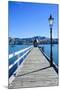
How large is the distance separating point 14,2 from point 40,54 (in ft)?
2.28

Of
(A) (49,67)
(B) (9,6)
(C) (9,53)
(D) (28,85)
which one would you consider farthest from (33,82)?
(B) (9,6)

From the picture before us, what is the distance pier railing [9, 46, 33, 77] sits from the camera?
8.58 feet

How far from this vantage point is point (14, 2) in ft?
8.66

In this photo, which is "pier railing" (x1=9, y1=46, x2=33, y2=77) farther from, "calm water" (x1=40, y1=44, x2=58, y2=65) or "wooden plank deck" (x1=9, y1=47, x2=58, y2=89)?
"calm water" (x1=40, y1=44, x2=58, y2=65)

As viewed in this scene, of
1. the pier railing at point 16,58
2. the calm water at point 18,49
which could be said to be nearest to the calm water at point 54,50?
the calm water at point 18,49

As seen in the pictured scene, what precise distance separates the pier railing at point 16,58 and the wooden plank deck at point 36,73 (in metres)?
0.06

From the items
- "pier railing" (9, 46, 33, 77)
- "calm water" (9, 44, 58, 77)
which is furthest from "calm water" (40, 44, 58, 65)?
"pier railing" (9, 46, 33, 77)

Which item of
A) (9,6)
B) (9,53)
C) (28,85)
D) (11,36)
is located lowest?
(28,85)

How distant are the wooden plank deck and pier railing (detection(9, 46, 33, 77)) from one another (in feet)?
0.19

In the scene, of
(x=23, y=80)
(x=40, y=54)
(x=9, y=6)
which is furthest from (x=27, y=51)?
(x=9, y=6)

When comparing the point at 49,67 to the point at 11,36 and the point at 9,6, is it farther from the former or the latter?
the point at 9,6

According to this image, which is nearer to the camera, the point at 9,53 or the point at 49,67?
the point at 9,53

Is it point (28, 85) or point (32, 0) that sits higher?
point (32, 0)

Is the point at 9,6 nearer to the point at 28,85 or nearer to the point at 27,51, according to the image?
the point at 27,51
